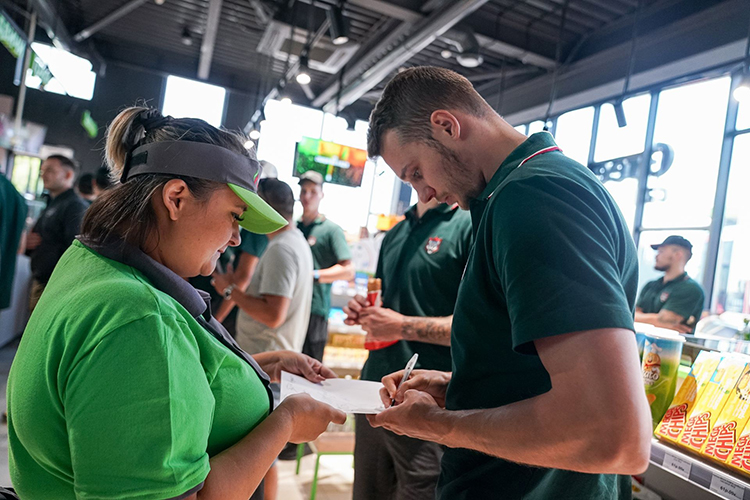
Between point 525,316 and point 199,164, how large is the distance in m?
0.73

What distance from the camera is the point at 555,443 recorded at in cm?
89

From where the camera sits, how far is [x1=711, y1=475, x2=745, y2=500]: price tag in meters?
1.23

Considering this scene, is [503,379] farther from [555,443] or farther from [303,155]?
[303,155]

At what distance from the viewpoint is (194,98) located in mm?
12773

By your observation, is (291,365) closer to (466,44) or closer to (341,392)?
(341,392)

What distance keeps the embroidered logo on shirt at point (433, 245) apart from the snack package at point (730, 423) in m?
1.14

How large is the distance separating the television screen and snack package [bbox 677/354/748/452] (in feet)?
20.0

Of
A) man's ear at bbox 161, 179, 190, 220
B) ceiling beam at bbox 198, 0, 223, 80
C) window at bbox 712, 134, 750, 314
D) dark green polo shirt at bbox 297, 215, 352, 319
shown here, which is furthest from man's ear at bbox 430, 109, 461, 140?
ceiling beam at bbox 198, 0, 223, 80

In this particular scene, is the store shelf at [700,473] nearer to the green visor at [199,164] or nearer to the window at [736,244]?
the green visor at [199,164]

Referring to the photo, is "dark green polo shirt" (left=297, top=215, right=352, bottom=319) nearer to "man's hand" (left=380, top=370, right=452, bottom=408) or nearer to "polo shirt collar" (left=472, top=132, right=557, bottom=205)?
"man's hand" (left=380, top=370, right=452, bottom=408)

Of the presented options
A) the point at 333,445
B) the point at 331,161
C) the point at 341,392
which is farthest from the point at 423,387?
the point at 331,161

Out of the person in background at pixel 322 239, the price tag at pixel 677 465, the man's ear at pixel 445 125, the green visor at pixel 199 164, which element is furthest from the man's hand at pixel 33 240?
the price tag at pixel 677 465

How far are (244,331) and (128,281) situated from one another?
2505mm

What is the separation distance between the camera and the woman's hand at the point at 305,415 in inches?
47.0
